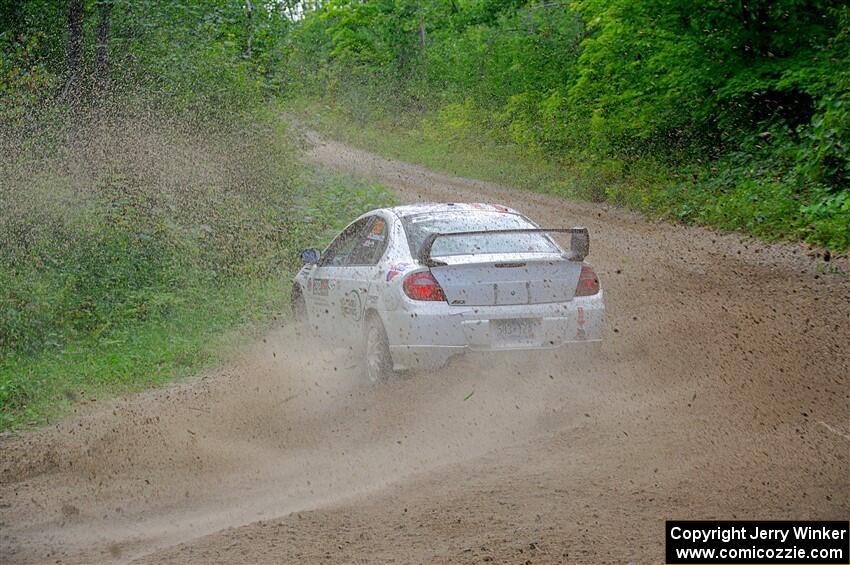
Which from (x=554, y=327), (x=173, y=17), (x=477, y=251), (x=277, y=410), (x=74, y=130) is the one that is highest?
(x=173, y=17)

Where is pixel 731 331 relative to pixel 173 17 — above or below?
below

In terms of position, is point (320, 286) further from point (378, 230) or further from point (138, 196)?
point (138, 196)

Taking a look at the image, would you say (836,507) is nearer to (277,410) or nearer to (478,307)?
(478,307)

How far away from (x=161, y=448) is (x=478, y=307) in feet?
8.80

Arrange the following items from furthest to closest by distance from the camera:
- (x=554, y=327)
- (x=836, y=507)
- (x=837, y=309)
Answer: (x=837, y=309) → (x=554, y=327) → (x=836, y=507)

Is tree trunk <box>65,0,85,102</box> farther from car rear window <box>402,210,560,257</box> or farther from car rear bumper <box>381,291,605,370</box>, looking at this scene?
car rear bumper <box>381,291,605,370</box>

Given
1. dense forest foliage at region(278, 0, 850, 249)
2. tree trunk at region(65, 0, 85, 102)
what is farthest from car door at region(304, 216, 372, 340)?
tree trunk at region(65, 0, 85, 102)

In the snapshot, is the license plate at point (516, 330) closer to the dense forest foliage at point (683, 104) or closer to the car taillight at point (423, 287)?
the car taillight at point (423, 287)

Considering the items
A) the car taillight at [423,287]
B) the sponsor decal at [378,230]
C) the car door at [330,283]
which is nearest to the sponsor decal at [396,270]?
the car taillight at [423,287]

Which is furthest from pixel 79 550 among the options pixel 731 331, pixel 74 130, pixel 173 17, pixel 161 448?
pixel 173 17

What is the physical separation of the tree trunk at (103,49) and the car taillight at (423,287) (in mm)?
10138

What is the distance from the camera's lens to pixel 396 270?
8.23 meters

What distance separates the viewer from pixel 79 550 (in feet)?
17.8

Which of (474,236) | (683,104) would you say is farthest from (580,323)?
(683,104)
